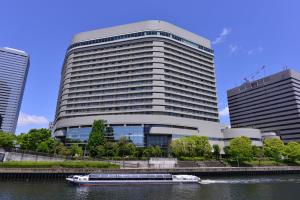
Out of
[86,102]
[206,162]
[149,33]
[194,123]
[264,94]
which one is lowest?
[206,162]

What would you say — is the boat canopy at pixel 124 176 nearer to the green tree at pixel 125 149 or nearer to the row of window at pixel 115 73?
the green tree at pixel 125 149

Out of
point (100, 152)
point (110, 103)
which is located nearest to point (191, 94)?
point (110, 103)

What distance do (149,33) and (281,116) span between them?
125 meters

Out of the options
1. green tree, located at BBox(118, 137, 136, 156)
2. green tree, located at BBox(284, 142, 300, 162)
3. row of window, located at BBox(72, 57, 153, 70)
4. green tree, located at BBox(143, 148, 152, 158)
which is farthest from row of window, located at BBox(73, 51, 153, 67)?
green tree, located at BBox(284, 142, 300, 162)

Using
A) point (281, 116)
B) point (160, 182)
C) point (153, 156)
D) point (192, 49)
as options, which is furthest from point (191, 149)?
point (281, 116)

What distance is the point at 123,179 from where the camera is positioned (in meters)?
61.7

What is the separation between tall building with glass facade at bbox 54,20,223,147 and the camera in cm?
11581

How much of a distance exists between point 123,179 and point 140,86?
6679 centimetres

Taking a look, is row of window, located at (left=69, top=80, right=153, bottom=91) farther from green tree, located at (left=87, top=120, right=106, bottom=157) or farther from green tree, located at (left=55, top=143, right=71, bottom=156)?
green tree, located at (left=55, top=143, right=71, bottom=156)

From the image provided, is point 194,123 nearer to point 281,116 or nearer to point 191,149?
point 191,149

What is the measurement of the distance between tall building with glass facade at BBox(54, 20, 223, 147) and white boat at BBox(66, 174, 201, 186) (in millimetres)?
46666

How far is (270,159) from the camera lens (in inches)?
4437

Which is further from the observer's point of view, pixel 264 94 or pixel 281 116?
pixel 264 94

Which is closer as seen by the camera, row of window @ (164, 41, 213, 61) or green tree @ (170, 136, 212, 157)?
green tree @ (170, 136, 212, 157)
